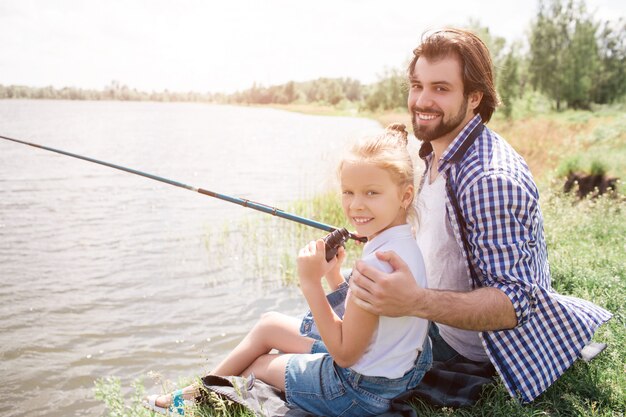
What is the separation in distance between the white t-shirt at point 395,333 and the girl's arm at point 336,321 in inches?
3.2

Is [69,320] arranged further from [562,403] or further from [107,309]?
[562,403]

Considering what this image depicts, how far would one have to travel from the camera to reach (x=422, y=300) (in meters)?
2.14

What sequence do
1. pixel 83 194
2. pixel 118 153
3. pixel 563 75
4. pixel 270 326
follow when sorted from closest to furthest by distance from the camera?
pixel 270 326, pixel 83 194, pixel 118 153, pixel 563 75

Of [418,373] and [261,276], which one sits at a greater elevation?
[418,373]

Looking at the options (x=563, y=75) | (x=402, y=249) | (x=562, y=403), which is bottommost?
(x=562, y=403)

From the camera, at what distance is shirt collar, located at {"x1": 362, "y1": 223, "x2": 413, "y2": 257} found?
7.47ft

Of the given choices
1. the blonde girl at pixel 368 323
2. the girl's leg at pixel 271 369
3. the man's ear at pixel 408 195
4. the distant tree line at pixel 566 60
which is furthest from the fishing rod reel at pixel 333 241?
the distant tree line at pixel 566 60

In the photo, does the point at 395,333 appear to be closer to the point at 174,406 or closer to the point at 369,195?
the point at 369,195

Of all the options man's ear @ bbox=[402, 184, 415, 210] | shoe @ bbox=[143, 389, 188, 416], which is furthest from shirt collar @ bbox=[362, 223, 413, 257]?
shoe @ bbox=[143, 389, 188, 416]

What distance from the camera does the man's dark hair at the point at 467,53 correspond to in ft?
8.93

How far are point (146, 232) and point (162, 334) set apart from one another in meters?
4.64

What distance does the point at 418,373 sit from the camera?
2.47 metres

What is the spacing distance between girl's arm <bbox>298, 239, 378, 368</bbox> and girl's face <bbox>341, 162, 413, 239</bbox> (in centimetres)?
23

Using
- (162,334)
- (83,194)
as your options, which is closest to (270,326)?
(162,334)
